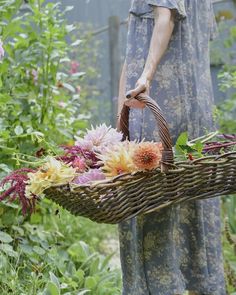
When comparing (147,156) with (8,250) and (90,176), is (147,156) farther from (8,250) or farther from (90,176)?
(8,250)

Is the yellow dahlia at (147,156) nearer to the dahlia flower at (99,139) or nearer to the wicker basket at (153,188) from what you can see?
the wicker basket at (153,188)

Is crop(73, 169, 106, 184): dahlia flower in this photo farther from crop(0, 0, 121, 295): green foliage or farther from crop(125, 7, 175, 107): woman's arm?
crop(0, 0, 121, 295): green foliage

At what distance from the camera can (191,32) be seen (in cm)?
231

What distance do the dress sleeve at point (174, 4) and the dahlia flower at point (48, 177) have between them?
2.13 ft

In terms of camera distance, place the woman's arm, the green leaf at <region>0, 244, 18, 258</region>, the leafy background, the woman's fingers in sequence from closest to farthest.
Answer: the woman's fingers < the woman's arm < the green leaf at <region>0, 244, 18, 258</region> < the leafy background

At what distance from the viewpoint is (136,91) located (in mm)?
1889

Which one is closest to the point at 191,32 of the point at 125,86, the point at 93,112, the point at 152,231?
the point at 125,86

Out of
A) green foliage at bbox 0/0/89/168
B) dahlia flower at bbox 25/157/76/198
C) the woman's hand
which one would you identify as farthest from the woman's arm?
green foliage at bbox 0/0/89/168

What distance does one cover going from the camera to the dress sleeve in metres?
2.08

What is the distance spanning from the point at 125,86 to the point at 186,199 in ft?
2.10

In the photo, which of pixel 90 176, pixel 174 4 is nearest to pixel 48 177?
pixel 90 176

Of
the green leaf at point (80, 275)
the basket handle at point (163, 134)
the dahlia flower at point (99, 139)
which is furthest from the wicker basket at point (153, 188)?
the green leaf at point (80, 275)

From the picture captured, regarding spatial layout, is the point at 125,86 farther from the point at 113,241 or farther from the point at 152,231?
the point at 113,241

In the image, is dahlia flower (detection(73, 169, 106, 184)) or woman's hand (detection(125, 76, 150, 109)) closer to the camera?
dahlia flower (detection(73, 169, 106, 184))
